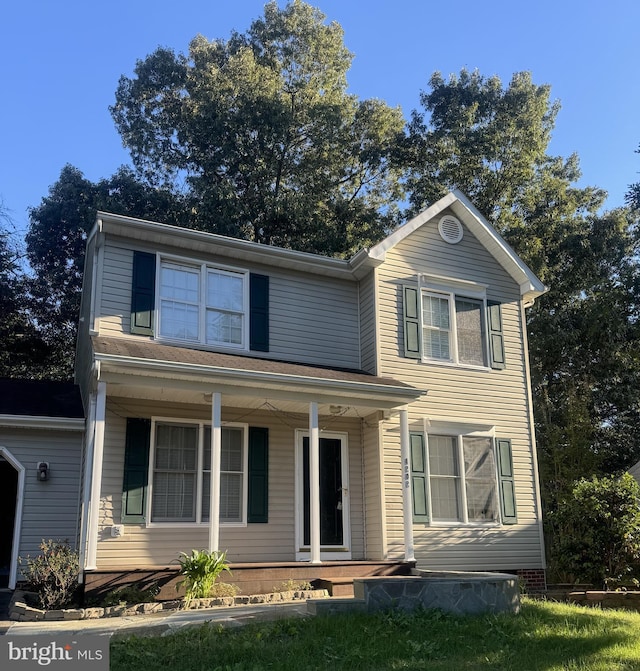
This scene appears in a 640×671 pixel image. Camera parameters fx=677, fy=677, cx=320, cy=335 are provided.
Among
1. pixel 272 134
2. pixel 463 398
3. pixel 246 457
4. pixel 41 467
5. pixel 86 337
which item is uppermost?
pixel 272 134

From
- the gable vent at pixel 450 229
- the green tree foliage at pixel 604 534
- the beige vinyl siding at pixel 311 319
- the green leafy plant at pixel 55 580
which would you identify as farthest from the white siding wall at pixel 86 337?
the green tree foliage at pixel 604 534

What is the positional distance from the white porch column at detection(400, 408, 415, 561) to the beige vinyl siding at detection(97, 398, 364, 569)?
2.81ft

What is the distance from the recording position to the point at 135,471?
10.1 m

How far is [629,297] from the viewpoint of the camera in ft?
69.6

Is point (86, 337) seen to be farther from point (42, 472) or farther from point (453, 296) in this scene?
point (453, 296)

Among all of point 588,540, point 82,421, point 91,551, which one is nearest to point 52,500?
point 82,421

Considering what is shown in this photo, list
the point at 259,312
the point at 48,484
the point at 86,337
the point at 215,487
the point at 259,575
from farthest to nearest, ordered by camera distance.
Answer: the point at 86,337 < the point at 259,312 < the point at 48,484 < the point at 259,575 < the point at 215,487

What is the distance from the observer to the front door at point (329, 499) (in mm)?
11250

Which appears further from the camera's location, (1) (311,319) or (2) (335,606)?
(1) (311,319)

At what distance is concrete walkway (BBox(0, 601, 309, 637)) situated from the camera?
6685mm

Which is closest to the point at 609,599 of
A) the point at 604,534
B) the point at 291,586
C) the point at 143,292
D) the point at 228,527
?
the point at 604,534

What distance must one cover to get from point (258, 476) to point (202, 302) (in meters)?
3.14

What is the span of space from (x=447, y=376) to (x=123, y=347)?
6.03 metres

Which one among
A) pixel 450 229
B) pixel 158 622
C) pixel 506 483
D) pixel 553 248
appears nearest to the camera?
pixel 158 622
